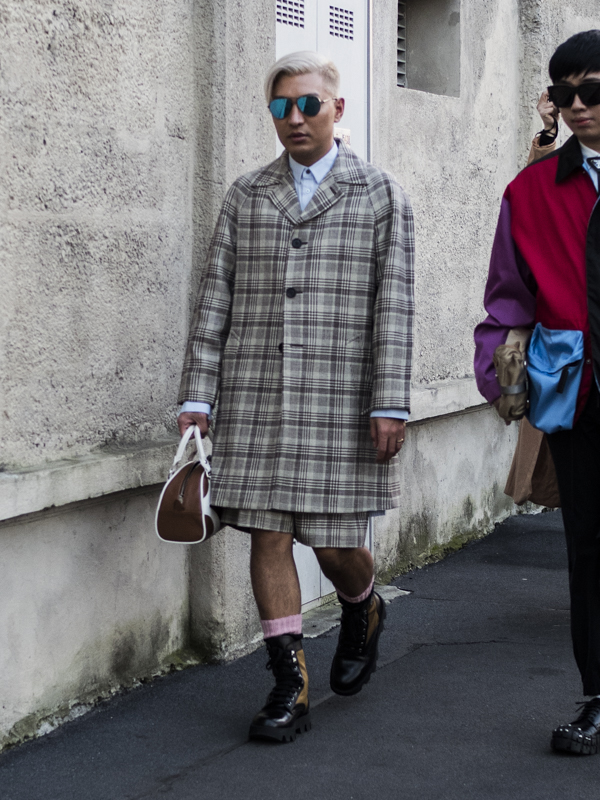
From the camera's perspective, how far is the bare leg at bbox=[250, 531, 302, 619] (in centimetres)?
363

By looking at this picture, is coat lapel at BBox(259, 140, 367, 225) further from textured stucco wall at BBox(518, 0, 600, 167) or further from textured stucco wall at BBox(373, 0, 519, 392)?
textured stucco wall at BBox(518, 0, 600, 167)

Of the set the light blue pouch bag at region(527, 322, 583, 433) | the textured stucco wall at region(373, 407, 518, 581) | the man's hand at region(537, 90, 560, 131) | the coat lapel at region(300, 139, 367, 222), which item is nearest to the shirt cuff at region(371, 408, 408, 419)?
the light blue pouch bag at region(527, 322, 583, 433)

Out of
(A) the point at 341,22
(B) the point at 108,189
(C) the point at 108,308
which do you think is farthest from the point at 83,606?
(A) the point at 341,22

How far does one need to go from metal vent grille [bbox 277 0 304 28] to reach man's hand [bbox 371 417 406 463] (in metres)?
1.92

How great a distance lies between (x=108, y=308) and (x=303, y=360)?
0.74 meters

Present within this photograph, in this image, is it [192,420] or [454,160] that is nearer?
[192,420]

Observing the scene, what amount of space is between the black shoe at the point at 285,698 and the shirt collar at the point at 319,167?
1.43 m

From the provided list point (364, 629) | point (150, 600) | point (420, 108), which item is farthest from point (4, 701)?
point (420, 108)

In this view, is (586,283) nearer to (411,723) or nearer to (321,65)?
(321,65)

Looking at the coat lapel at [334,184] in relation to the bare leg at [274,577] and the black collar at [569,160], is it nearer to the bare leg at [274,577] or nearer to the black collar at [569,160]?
the black collar at [569,160]

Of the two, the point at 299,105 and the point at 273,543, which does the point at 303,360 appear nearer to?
the point at 273,543

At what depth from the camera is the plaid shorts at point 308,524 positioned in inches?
143

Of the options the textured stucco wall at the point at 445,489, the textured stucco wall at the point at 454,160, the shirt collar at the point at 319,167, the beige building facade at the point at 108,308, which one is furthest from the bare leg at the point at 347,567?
the textured stucco wall at the point at 454,160

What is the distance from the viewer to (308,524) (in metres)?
3.63
